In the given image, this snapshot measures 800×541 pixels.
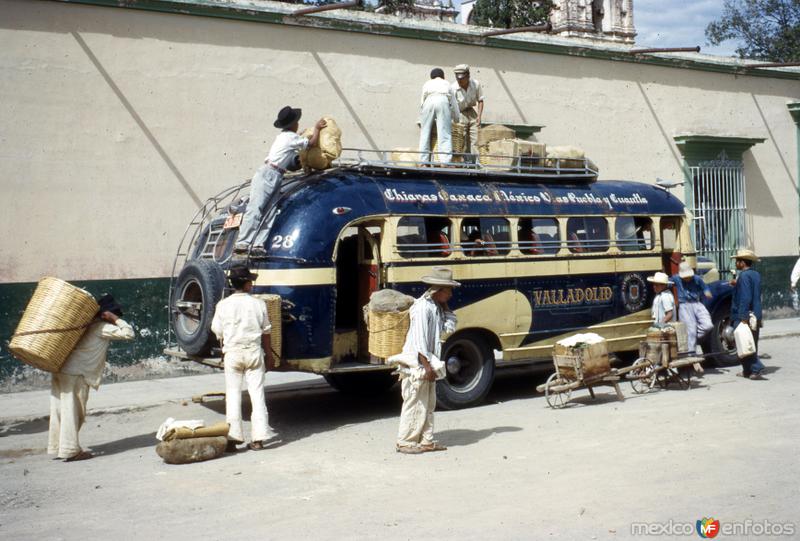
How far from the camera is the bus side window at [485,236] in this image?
11633mm

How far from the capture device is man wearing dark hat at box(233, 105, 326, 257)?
1039 cm

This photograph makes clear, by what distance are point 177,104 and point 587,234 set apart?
21.8 feet

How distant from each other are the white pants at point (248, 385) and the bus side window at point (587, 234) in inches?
191

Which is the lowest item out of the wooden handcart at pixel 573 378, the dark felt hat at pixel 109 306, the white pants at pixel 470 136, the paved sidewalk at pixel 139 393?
the paved sidewalk at pixel 139 393

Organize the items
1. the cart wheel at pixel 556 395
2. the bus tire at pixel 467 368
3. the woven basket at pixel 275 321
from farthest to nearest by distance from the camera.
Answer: the bus tire at pixel 467 368 → the cart wheel at pixel 556 395 → the woven basket at pixel 275 321

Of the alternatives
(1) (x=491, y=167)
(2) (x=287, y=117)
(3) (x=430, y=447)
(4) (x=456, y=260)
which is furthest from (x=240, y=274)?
(1) (x=491, y=167)

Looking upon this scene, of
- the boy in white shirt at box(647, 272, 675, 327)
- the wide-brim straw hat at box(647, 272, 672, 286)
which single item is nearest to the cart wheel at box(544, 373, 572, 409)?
the boy in white shirt at box(647, 272, 675, 327)

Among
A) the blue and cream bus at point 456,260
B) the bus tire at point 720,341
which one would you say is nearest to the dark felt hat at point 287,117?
the blue and cream bus at point 456,260

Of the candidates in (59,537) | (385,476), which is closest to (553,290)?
(385,476)

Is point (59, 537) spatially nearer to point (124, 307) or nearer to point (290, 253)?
point (290, 253)

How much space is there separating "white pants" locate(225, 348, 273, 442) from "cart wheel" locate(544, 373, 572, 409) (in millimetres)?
3503

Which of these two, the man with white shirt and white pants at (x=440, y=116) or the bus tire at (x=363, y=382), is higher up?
the man with white shirt and white pants at (x=440, y=116)

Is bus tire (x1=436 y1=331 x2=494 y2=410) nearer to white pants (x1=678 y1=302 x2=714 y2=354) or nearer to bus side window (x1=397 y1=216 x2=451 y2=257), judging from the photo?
bus side window (x1=397 y1=216 x2=451 y2=257)

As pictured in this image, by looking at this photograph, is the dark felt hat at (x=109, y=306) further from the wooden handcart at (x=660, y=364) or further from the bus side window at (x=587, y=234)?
the wooden handcart at (x=660, y=364)
